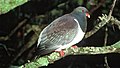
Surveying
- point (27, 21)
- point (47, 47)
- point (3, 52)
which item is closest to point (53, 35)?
point (47, 47)

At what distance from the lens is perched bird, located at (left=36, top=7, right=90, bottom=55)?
3320 mm

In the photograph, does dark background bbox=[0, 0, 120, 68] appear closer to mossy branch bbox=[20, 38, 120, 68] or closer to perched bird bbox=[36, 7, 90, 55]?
perched bird bbox=[36, 7, 90, 55]

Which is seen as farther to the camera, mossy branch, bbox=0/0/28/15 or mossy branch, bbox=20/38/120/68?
mossy branch, bbox=0/0/28/15

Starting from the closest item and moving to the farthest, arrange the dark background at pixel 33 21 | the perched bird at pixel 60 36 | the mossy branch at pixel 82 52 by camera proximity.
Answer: the mossy branch at pixel 82 52, the perched bird at pixel 60 36, the dark background at pixel 33 21

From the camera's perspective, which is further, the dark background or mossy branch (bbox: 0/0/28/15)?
the dark background

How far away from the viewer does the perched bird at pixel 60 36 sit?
3.32 metres

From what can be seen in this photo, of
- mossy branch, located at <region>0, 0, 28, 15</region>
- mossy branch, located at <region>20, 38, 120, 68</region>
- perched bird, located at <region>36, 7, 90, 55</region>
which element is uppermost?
mossy branch, located at <region>0, 0, 28, 15</region>

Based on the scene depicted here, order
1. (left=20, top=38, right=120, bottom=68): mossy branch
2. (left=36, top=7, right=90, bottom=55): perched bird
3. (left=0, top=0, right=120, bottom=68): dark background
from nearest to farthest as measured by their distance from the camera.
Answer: (left=20, top=38, right=120, bottom=68): mossy branch
(left=36, top=7, right=90, bottom=55): perched bird
(left=0, top=0, right=120, bottom=68): dark background

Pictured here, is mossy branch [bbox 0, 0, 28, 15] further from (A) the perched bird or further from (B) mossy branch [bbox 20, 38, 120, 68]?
→ (B) mossy branch [bbox 20, 38, 120, 68]

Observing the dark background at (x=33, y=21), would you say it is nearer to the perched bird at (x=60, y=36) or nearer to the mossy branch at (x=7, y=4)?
the perched bird at (x=60, y=36)

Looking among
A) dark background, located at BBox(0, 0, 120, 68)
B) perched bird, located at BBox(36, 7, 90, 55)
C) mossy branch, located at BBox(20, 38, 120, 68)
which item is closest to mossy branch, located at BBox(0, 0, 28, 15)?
perched bird, located at BBox(36, 7, 90, 55)

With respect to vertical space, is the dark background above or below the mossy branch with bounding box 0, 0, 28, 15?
below

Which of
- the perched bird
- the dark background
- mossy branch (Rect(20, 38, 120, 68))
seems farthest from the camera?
the dark background

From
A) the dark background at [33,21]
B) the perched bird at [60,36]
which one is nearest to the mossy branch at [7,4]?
the perched bird at [60,36]
